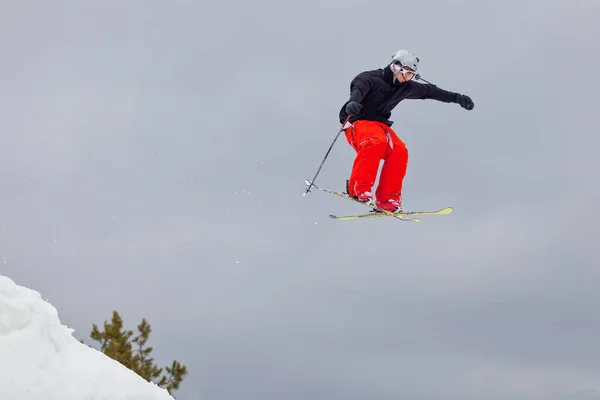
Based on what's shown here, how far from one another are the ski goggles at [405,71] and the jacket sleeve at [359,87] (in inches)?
18.9

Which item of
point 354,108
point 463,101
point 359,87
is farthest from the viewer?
point 463,101

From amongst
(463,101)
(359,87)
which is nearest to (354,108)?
(359,87)

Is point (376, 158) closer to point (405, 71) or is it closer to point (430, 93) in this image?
point (405, 71)

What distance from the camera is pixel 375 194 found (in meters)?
13.1

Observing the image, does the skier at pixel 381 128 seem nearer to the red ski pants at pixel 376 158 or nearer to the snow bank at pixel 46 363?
the red ski pants at pixel 376 158

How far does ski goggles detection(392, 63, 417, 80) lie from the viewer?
12.2 meters

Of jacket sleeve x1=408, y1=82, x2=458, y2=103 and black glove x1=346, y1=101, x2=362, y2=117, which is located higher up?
jacket sleeve x1=408, y1=82, x2=458, y2=103

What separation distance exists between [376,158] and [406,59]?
5.39 ft

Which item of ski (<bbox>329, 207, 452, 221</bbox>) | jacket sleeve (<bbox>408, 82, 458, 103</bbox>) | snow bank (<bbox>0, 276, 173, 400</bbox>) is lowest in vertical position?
snow bank (<bbox>0, 276, 173, 400</bbox>)

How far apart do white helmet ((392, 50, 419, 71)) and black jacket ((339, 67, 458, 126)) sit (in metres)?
0.31

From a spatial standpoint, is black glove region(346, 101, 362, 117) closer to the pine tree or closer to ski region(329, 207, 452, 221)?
ski region(329, 207, 452, 221)

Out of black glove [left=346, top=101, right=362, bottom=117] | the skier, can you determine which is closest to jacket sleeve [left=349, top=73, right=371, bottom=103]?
the skier

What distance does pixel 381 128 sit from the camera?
1262 cm

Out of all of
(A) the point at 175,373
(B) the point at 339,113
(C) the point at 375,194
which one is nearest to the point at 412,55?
(B) the point at 339,113
